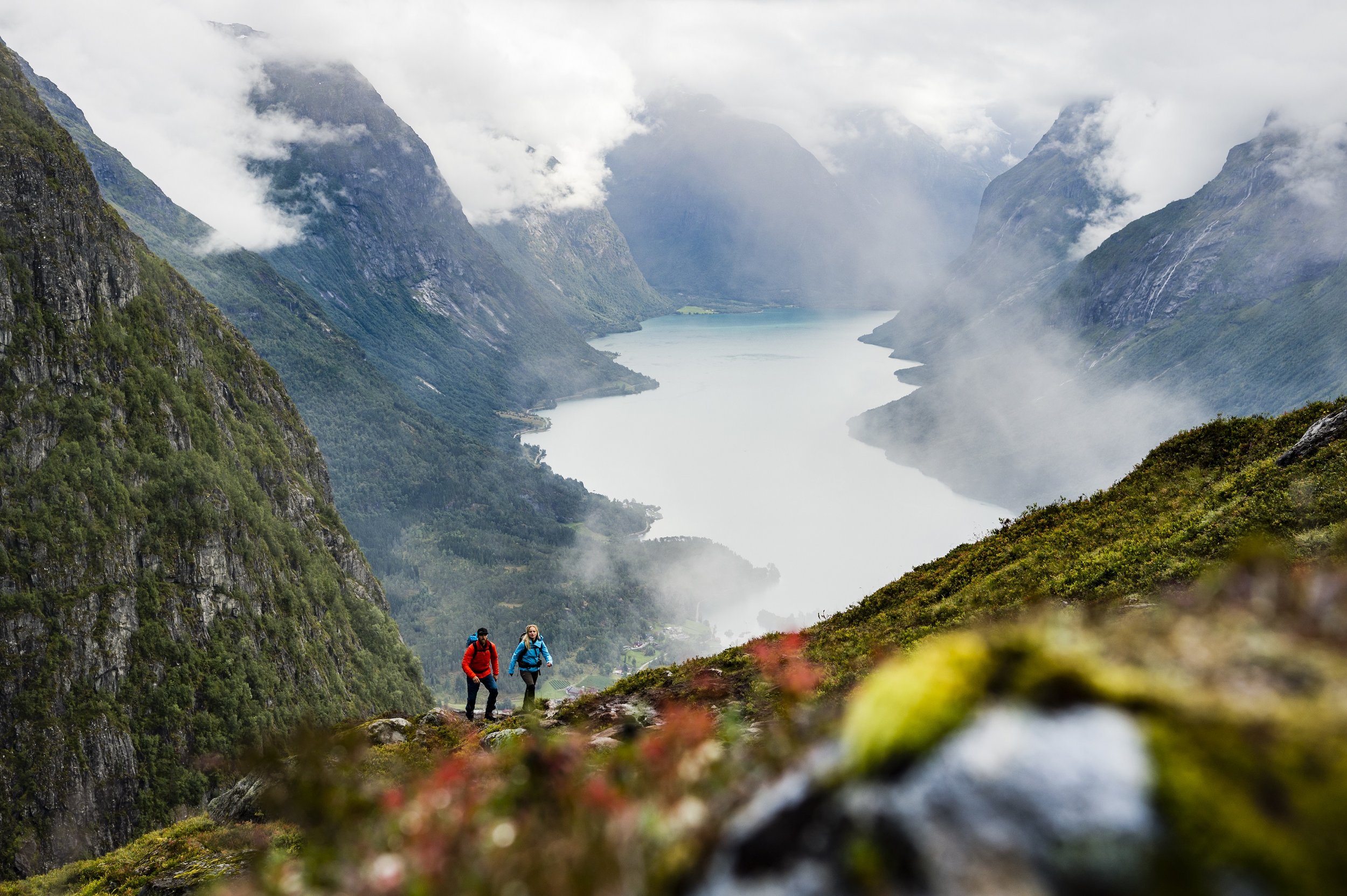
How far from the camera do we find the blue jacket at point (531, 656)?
67.5 ft

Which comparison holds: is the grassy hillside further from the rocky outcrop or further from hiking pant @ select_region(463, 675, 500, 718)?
hiking pant @ select_region(463, 675, 500, 718)

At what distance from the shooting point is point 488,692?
22625mm

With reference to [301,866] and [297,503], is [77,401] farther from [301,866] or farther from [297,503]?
[301,866]

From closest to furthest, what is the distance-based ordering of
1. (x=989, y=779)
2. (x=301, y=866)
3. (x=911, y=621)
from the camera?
1. (x=989, y=779)
2. (x=301, y=866)
3. (x=911, y=621)

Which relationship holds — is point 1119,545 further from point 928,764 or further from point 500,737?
point 928,764

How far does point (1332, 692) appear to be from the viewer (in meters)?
2.91

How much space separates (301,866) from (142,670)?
511 ft

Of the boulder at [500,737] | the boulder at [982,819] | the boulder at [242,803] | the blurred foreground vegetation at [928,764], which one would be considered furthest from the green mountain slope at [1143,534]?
the boulder at [242,803]

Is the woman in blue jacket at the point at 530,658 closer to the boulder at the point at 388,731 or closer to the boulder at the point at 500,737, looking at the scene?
the boulder at the point at 500,737

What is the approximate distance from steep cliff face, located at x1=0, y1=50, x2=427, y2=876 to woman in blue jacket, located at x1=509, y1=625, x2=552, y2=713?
336 feet

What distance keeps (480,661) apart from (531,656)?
7.20ft

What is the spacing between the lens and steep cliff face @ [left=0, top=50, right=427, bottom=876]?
112 meters

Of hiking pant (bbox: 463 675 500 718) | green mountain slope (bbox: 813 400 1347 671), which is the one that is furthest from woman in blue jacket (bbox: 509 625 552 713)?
green mountain slope (bbox: 813 400 1347 671)

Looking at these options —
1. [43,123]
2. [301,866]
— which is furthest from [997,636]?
[43,123]
